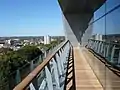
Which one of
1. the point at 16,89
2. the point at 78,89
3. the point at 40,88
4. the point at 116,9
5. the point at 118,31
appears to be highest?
the point at 116,9

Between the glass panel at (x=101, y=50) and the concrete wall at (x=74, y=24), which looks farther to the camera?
the concrete wall at (x=74, y=24)

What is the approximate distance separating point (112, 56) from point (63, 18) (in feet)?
69.0

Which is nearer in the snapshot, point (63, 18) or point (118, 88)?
point (118, 88)

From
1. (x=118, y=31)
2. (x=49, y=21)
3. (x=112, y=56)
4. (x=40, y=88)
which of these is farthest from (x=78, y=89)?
(x=49, y=21)

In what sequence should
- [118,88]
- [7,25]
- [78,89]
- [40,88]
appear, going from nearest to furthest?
[40,88]
[118,88]
[78,89]
[7,25]

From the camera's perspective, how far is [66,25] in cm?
2511

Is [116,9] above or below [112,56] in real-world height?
above

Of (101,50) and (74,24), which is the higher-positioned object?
(74,24)

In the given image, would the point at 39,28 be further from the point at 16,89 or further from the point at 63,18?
the point at 16,89

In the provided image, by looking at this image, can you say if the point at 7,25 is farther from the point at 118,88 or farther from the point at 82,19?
the point at 118,88

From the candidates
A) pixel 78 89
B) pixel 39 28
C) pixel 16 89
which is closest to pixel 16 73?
pixel 16 89

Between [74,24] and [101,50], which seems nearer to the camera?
[101,50]

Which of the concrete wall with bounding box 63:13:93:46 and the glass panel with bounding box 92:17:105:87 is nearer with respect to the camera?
the glass panel with bounding box 92:17:105:87

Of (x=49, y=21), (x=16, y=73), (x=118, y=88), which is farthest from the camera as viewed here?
(x=49, y=21)
